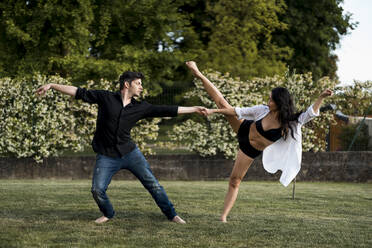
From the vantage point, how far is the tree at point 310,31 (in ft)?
95.6

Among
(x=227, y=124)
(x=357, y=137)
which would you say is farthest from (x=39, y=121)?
(x=357, y=137)

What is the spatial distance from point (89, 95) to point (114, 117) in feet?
1.53

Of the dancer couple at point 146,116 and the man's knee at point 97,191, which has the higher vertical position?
the dancer couple at point 146,116

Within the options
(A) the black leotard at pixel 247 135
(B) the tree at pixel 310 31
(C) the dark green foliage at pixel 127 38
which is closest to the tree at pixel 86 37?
(C) the dark green foliage at pixel 127 38

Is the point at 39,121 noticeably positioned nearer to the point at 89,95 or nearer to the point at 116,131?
the point at 89,95

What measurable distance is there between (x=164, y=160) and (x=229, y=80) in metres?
3.12

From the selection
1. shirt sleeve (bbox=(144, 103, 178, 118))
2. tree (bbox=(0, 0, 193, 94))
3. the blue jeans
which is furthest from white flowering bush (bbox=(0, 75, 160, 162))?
shirt sleeve (bbox=(144, 103, 178, 118))

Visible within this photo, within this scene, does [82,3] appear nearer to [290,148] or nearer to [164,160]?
[164,160]

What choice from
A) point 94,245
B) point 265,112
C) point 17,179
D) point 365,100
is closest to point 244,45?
point 365,100

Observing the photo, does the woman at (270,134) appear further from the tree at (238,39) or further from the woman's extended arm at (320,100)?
the tree at (238,39)

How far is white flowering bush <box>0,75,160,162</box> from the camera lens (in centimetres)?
1438

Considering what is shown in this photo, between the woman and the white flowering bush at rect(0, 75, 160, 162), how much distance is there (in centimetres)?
812

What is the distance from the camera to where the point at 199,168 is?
50.6 feet

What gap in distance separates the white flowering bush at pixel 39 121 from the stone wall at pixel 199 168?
1.19 feet
